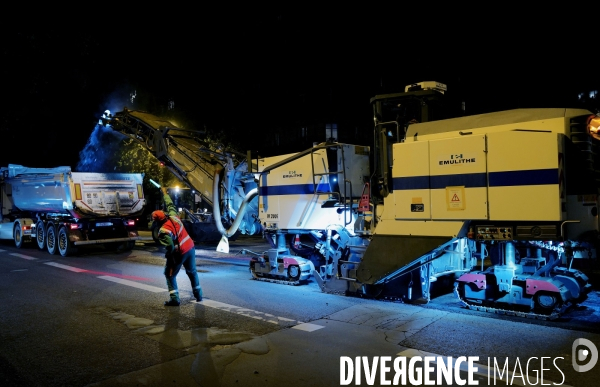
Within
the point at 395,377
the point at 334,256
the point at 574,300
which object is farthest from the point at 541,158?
the point at 334,256

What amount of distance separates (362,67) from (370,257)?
28960 mm

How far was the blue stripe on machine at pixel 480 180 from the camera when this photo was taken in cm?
614

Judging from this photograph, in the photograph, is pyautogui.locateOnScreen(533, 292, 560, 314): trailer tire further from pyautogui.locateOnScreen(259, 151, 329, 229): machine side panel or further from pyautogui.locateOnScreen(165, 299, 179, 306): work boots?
pyautogui.locateOnScreen(165, 299, 179, 306): work boots

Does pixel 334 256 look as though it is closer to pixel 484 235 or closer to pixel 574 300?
pixel 484 235

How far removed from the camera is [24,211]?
697 inches

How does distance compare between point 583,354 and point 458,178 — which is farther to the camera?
point 458,178

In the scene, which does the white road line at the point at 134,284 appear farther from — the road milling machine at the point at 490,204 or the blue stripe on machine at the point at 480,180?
the blue stripe on machine at the point at 480,180

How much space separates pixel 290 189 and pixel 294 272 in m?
1.61

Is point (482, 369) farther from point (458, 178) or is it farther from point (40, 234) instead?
point (40, 234)

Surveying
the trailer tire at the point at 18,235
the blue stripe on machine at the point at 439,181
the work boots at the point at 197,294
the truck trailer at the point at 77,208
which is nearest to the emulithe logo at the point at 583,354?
the blue stripe on machine at the point at 439,181

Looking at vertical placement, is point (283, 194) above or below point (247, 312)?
above

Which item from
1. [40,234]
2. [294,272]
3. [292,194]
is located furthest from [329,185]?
[40,234]

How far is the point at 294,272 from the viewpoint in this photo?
9.51 m

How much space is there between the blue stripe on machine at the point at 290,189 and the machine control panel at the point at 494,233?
3.05 metres
